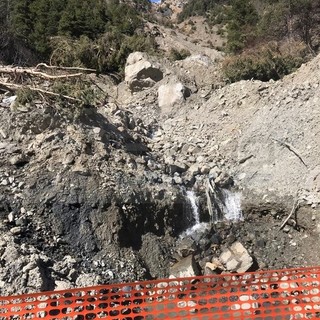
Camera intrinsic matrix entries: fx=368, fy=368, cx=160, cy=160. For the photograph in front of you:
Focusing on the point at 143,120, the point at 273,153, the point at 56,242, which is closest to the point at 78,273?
the point at 56,242

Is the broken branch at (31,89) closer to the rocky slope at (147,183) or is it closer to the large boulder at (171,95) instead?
the rocky slope at (147,183)

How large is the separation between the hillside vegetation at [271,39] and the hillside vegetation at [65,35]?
4.60m

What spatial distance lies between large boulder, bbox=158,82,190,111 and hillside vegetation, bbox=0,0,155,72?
3064 millimetres

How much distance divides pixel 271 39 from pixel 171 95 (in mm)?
7453

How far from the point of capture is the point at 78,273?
6.18m

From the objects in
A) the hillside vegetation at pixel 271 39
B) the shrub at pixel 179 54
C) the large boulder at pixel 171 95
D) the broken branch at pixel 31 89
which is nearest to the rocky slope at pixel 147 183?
the broken branch at pixel 31 89

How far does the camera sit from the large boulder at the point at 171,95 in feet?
41.7

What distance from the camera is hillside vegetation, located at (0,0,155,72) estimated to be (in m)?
13.9

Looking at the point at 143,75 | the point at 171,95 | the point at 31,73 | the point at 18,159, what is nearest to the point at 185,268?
the point at 18,159

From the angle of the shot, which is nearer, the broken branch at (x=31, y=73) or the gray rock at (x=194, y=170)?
the broken branch at (x=31, y=73)

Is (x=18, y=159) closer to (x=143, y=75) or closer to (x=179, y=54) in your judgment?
(x=143, y=75)

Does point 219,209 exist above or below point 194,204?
below

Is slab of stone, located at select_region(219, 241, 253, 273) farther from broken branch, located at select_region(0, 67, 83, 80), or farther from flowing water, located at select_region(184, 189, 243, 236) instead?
broken branch, located at select_region(0, 67, 83, 80)

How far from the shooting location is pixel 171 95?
12852 mm
